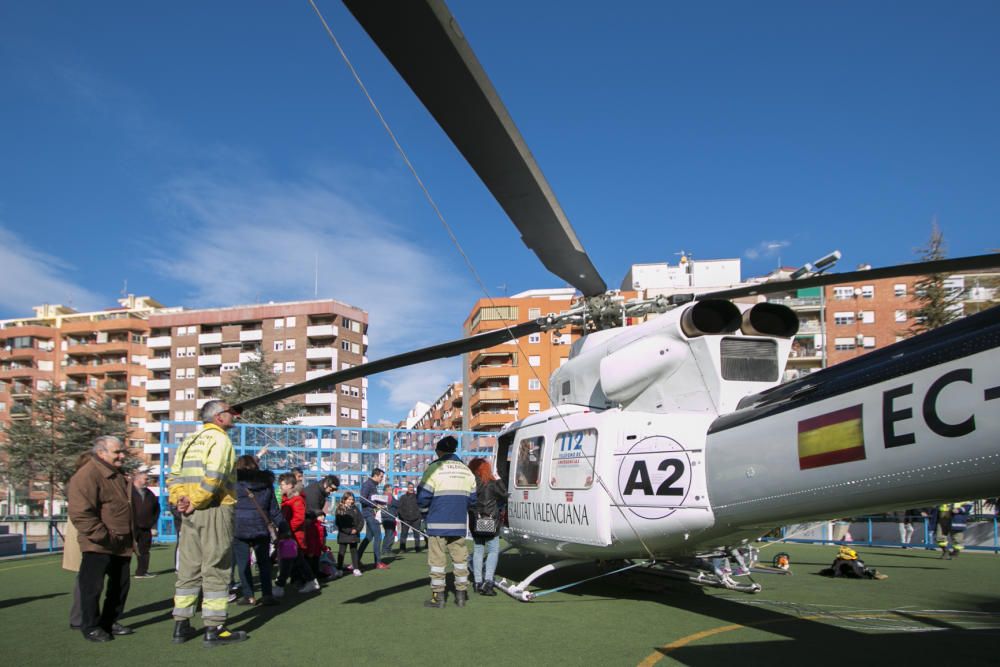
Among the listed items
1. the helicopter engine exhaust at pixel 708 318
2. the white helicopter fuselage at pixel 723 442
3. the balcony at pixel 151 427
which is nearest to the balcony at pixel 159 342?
the balcony at pixel 151 427

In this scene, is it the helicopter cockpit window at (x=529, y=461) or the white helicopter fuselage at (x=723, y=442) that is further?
the helicopter cockpit window at (x=529, y=461)

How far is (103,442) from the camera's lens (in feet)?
20.8

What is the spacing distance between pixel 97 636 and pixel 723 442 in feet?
18.8

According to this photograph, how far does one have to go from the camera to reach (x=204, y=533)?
5.70m

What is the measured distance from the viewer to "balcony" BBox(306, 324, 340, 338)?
73.7 metres

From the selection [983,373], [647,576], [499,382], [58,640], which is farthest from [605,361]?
[499,382]

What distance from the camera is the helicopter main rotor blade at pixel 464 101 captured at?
137 inches

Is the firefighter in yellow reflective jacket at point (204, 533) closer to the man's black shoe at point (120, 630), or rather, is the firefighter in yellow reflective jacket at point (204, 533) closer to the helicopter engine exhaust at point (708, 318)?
the man's black shoe at point (120, 630)

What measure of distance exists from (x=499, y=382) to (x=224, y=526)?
69.3m

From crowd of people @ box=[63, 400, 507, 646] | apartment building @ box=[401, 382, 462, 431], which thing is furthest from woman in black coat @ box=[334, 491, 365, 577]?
apartment building @ box=[401, 382, 462, 431]

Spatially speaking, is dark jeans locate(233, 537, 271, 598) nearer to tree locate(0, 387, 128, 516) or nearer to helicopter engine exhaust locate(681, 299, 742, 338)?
helicopter engine exhaust locate(681, 299, 742, 338)

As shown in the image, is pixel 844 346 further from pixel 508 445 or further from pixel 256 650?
pixel 256 650

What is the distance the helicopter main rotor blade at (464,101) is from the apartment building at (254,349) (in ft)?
226

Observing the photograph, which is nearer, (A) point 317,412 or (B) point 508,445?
(B) point 508,445
